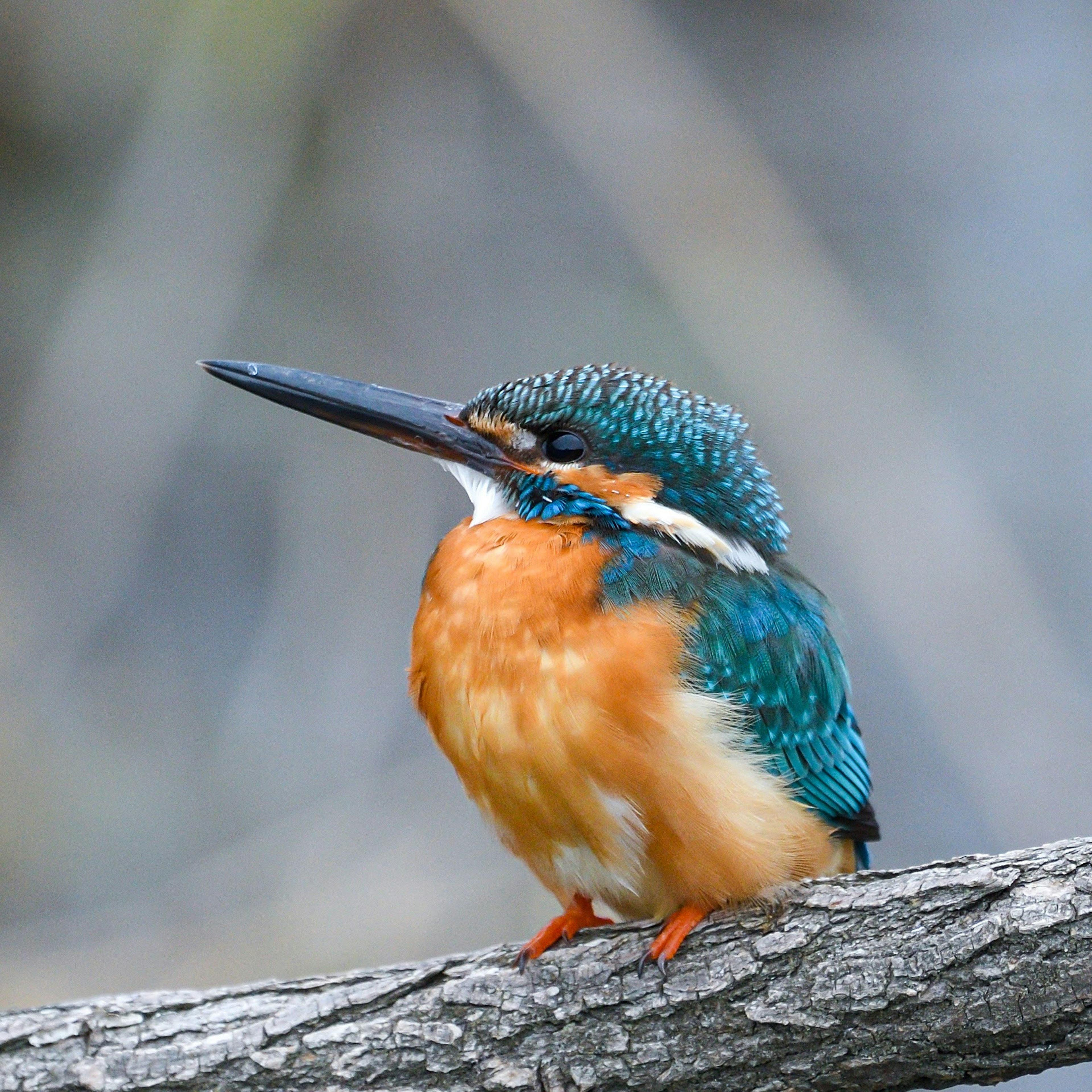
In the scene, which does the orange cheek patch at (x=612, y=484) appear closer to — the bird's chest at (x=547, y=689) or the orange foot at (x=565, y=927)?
the bird's chest at (x=547, y=689)

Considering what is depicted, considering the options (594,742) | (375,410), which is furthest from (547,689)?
(375,410)

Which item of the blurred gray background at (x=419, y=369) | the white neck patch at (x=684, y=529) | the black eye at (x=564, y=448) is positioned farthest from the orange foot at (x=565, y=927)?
the blurred gray background at (x=419, y=369)

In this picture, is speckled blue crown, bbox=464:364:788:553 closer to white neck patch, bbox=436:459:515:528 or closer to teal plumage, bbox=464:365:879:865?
teal plumage, bbox=464:365:879:865

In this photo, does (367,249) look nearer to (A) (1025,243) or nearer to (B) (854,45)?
(B) (854,45)

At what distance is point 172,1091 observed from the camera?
1974 millimetres

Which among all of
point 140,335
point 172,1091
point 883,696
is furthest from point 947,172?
point 172,1091

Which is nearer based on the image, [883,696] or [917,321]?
[883,696]

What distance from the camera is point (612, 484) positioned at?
7.16 feet

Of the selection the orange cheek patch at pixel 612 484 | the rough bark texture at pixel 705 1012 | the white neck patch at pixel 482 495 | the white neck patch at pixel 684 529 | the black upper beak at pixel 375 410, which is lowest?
the rough bark texture at pixel 705 1012

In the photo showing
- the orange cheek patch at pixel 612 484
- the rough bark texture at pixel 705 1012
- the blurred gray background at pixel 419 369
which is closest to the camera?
the rough bark texture at pixel 705 1012

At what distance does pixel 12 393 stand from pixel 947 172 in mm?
3640

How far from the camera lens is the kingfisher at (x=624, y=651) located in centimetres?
195

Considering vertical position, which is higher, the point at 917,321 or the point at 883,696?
the point at 917,321

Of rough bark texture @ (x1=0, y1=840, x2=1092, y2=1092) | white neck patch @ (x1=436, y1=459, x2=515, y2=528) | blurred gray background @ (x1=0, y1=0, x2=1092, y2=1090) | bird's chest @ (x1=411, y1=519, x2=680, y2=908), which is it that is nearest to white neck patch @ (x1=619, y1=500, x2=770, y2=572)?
bird's chest @ (x1=411, y1=519, x2=680, y2=908)
